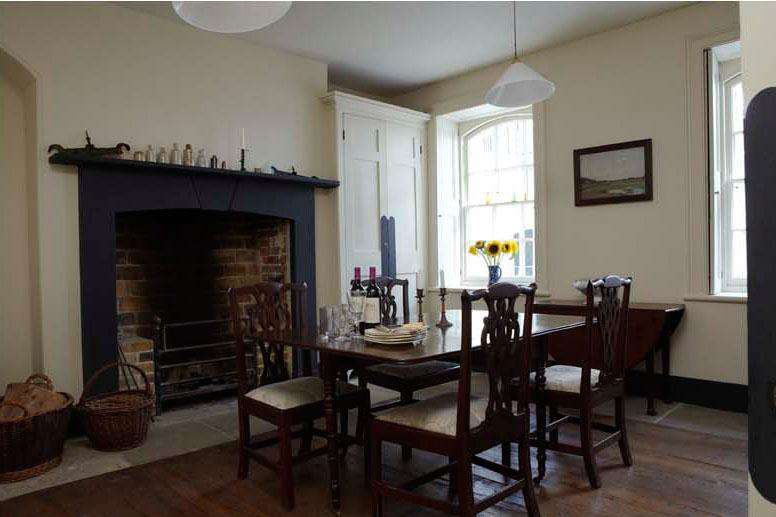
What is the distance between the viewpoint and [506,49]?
431 cm

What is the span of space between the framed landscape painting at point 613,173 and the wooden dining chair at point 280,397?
93.9 inches

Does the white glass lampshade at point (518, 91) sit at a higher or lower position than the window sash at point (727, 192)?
higher

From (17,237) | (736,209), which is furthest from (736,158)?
(17,237)

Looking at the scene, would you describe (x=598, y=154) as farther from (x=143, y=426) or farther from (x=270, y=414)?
(x=143, y=426)

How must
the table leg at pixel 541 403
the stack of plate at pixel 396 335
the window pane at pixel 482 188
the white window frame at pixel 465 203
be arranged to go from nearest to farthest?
the stack of plate at pixel 396 335 → the table leg at pixel 541 403 → the white window frame at pixel 465 203 → the window pane at pixel 482 188

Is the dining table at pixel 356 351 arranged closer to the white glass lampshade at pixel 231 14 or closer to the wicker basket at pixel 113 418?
the wicker basket at pixel 113 418

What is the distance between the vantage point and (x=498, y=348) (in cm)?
192

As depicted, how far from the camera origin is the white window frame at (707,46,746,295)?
3625 millimetres

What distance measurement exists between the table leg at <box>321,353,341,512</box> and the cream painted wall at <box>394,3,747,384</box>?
8.59ft

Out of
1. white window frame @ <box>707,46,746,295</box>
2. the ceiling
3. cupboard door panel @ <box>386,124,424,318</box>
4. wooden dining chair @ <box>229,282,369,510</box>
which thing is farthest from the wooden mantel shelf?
white window frame @ <box>707,46,746,295</box>

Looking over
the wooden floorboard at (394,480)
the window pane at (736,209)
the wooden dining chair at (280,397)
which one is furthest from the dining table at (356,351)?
the window pane at (736,209)

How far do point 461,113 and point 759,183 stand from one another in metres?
4.53

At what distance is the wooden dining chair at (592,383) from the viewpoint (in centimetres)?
235

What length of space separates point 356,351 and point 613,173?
9.20 feet
